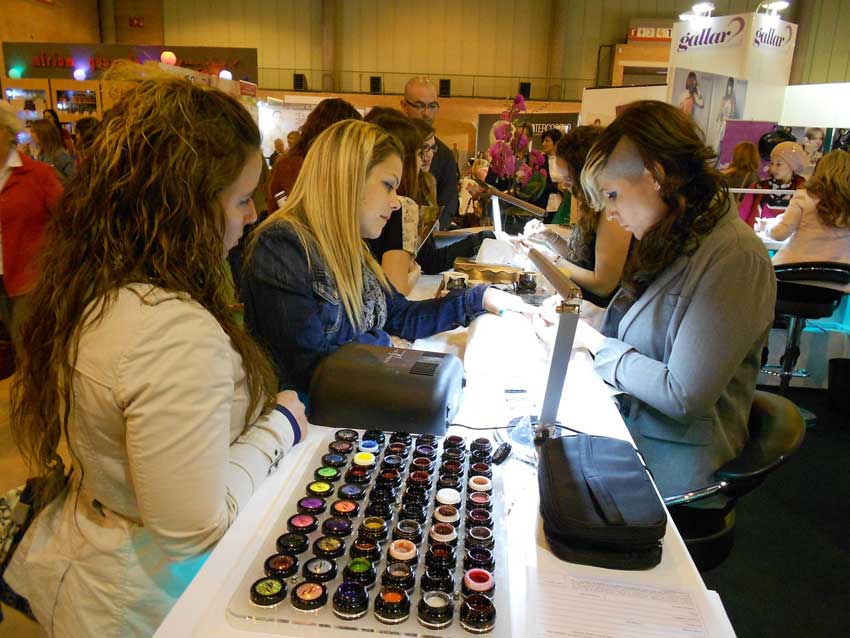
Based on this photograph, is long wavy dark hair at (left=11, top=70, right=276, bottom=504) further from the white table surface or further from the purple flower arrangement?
the purple flower arrangement

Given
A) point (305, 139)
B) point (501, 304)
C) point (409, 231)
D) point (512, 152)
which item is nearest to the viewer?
point (501, 304)

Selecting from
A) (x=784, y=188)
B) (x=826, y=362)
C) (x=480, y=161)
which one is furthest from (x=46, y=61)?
(x=826, y=362)

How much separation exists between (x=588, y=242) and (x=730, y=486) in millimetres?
1701

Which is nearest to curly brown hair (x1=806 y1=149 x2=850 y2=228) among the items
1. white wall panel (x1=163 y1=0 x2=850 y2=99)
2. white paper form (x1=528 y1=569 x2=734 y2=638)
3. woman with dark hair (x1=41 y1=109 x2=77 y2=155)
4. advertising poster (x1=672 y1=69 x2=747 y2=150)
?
advertising poster (x1=672 y1=69 x2=747 y2=150)

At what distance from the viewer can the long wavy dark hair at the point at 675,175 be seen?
4.83 ft

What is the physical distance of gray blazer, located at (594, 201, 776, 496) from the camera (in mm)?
1361

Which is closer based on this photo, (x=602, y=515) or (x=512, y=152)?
(x=602, y=515)

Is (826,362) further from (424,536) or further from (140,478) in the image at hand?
(140,478)

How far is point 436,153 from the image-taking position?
3855 millimetres

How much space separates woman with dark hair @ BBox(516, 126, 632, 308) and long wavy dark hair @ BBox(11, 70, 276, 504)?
1.80 meters

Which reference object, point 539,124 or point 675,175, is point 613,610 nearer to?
point 675,175

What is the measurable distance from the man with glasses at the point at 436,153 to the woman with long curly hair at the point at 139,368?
2.77m

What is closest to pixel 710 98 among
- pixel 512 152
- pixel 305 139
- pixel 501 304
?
pixel 512 152

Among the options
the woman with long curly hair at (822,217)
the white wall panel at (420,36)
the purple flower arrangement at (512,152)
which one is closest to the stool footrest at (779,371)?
the woman with long curly hair at (822,217)
